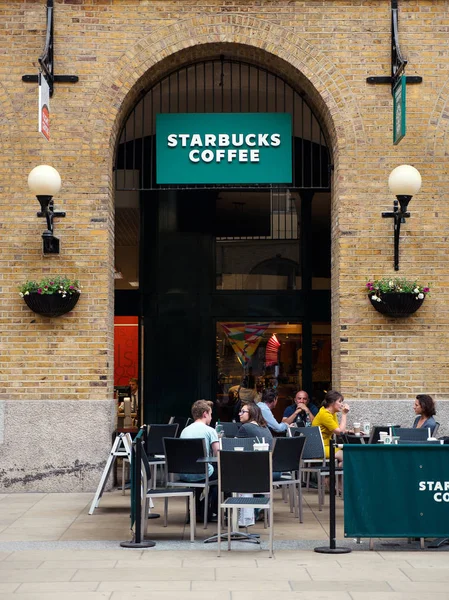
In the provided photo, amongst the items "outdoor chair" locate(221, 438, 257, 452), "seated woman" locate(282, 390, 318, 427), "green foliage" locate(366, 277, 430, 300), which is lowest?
"outdoor chair" locate(221, 438, 257, 452)

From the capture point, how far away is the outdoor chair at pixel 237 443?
10.2 m

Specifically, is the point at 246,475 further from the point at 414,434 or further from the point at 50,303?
the point at 50,303

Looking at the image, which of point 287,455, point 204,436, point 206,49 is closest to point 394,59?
point 206,49

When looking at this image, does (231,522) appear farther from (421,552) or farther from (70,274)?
(70,274)

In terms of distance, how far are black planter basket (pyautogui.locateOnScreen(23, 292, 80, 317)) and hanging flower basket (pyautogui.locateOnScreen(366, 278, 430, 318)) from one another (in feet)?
13.3

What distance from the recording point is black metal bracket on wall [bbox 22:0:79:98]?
1301cm

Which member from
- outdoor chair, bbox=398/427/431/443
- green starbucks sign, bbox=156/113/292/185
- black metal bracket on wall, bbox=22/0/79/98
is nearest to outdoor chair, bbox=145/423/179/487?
outdoor chair, bbox=398/427/431/443

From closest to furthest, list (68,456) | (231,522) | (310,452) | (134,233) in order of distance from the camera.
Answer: (231,522), (310,452), (68,456), (134,233)

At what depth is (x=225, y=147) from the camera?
14141mm

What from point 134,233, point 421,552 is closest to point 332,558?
point 421,552

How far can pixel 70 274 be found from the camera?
43.9ft

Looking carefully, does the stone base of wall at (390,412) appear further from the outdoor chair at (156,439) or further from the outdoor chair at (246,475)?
the outdoor chair at (246,475)

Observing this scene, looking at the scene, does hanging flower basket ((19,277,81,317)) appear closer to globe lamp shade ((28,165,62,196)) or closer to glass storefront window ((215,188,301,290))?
globe lamp shade ((28,165,62,196))

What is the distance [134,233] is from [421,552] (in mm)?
9360
